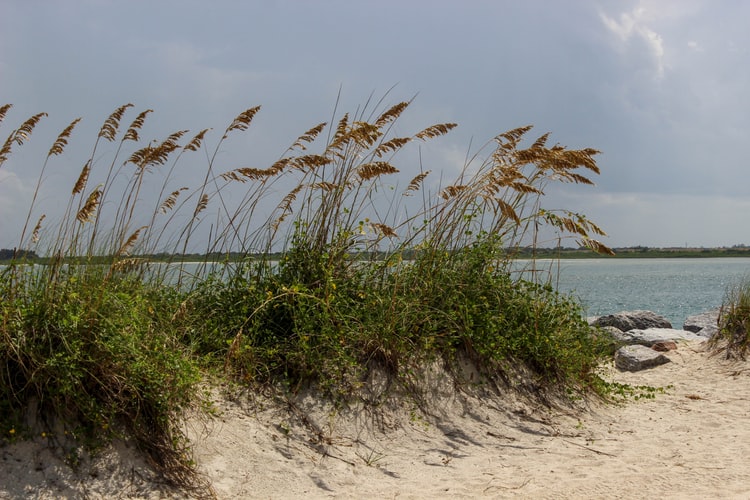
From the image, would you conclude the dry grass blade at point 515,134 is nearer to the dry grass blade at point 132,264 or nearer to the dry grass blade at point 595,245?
the dry grass blade at point 595,245

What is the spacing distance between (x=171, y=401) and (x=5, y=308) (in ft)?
3.69

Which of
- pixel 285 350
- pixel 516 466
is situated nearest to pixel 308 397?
pixel 285 350

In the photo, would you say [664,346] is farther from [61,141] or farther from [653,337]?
[61,141]

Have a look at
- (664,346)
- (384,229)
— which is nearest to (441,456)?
(384,229)

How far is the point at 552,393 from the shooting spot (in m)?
6.25

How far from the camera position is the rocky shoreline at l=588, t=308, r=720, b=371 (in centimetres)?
867

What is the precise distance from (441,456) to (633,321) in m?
8.38

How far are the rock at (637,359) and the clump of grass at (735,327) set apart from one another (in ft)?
2.60

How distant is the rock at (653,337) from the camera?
992 cm

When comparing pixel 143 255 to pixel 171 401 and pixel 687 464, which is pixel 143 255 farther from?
pixel 687 464

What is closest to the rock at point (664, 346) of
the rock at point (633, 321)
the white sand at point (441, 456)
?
the rock at point (633, 321)

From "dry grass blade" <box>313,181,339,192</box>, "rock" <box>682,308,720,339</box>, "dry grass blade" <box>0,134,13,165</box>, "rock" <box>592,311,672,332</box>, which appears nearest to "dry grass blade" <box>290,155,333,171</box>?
"dry grass blade" <box>313,181,339,192</box>

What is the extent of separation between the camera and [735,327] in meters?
8.71

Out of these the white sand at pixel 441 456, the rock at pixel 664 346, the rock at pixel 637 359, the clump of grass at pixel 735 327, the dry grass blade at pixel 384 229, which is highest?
the dry grass blade at pixel 384 229
